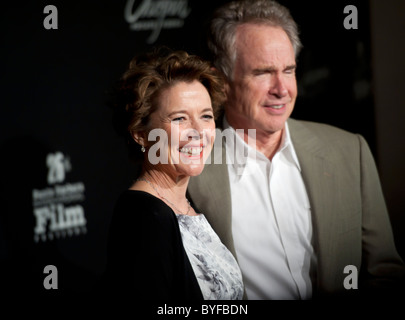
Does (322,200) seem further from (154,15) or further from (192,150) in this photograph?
(154,15)

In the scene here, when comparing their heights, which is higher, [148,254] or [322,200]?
[322,200]

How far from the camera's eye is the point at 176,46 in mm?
2357

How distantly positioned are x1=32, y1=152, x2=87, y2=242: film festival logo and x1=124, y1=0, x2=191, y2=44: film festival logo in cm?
83

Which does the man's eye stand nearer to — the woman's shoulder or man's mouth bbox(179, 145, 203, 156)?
man's mouth bbox(179, 145, 203, 156)

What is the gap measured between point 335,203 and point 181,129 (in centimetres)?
80

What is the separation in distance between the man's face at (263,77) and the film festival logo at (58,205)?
102 cm

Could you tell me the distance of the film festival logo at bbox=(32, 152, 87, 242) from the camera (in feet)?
7.47

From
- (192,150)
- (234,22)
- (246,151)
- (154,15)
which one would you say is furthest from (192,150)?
(154,15)

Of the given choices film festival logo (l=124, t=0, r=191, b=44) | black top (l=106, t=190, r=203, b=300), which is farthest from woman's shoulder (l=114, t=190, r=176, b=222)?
film festival logo (l=124, t=0, r=191, b=44)

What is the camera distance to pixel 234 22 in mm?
1895

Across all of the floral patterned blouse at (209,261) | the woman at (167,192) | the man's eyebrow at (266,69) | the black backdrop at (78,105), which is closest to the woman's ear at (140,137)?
the woman at (167,192)

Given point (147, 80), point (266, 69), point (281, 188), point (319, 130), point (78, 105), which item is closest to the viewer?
point (147, 80)
